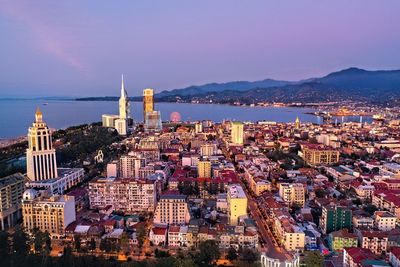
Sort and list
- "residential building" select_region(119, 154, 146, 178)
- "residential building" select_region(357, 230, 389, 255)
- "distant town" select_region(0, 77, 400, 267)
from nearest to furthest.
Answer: "distant town" select_region(0, 77, 400, 267), "residential building" select_region(357, 230, 389, 255), "residential building" select_region(119, 154, 146, 178)

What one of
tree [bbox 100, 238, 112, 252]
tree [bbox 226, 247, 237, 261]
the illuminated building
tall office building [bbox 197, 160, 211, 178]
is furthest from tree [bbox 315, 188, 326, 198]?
the illuminated building

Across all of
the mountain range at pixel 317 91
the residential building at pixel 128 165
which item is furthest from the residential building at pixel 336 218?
the mountain range at pixel 317 91

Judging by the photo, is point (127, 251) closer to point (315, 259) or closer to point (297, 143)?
point (315, 259)

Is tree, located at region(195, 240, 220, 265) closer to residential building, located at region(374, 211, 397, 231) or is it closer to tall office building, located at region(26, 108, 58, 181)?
residential building, located at region(374, 211, 397, 231)

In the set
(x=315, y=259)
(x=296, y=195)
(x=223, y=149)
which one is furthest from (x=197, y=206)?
(x=223, y=149)

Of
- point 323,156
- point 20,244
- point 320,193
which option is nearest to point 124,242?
point 20,244

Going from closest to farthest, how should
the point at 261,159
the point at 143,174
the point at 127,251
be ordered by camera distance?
1. the point at 127,251
2. the point at 143,174
3. the point at 261,159

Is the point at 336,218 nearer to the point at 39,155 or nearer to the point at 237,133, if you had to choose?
the point at 39,155
